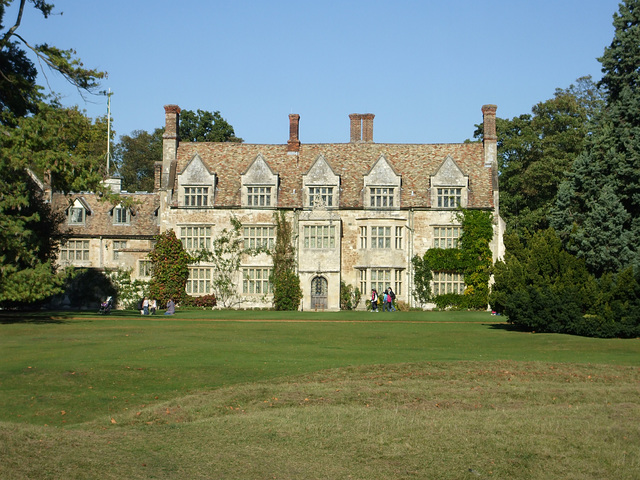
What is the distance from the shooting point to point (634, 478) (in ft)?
35.5

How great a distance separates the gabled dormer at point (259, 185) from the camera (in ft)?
165

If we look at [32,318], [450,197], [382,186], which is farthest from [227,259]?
[32,318]

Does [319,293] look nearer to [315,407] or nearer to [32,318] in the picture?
[32,318]

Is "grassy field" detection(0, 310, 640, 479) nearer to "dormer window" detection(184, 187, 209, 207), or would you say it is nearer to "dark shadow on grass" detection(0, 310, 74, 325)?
"dark shadow on grass" detection(0, 310, 74, 325)

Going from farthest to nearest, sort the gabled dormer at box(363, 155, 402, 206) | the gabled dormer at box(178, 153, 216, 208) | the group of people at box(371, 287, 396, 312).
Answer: the gabled dormer at box(178, 153, 216, 208) < the gabled dormer at box(363, 155, 402, 206) < the group of people at box(371, 287, 396, 312)

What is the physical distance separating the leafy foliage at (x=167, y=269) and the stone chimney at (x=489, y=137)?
19961mm

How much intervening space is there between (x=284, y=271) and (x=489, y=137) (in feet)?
51.1

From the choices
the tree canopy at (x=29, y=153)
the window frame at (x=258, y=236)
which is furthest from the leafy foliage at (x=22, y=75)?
the window frame at (x=258, y=236)

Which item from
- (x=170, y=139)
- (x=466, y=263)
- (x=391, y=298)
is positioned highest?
(x=170, y=139)

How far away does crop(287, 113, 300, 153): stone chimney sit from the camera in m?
52.6

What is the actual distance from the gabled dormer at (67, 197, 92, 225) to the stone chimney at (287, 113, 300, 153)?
14.1 metres

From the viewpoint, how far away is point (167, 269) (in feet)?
161

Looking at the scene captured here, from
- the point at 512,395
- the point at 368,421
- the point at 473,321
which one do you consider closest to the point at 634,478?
the point at 368,421

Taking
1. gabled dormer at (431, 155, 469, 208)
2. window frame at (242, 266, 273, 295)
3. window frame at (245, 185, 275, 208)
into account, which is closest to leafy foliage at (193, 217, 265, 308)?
window frame at (242, 266, 273, 295)
